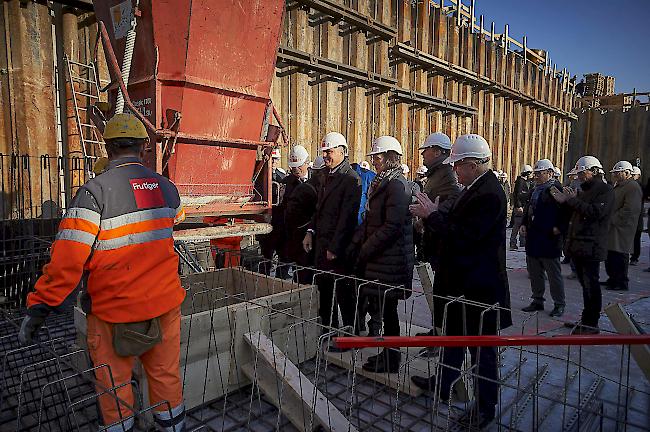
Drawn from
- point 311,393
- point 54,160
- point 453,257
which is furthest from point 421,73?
point 311,393

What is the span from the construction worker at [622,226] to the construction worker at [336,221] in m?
4.68

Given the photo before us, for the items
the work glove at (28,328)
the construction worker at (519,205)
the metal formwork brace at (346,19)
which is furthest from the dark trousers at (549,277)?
the metal formwork brace at (346,19)

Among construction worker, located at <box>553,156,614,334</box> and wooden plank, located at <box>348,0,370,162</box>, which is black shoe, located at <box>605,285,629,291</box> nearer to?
construction worker, located at <box>553,156,614,334</box>

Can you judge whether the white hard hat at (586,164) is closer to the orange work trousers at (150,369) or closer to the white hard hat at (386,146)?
the white hard hat at (386,146)

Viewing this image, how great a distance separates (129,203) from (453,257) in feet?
6.80

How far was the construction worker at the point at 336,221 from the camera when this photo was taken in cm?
403

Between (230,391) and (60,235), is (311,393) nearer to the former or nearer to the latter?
(230,391)

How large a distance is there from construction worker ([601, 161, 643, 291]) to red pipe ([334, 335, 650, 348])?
5558 mm

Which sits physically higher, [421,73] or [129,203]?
[421,73]

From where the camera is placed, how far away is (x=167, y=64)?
140 inches

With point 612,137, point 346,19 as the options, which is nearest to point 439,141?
point 346,19

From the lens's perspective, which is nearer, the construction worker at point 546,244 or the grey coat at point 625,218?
the construction worker at point 546,244

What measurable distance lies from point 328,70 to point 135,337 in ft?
25.3

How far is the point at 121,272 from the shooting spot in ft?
7.33
